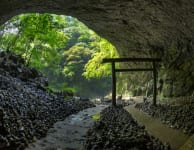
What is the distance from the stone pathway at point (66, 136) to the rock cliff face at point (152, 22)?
12.6 feet

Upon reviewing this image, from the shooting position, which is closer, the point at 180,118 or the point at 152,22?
the point at 180,118

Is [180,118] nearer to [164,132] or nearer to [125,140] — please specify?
[164,132]

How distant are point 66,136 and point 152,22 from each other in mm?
5396

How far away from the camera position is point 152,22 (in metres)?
9.95

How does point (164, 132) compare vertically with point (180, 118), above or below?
below

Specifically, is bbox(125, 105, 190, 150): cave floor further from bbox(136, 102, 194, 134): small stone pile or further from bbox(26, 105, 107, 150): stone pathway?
bbox(26, 105, 107, 150): stone pathway

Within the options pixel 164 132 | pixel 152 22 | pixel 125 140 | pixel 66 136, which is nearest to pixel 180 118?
pixel 164 132

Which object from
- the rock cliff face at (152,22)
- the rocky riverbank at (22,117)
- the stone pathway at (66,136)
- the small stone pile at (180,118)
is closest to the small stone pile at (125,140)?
the stone pathway at (66,136)

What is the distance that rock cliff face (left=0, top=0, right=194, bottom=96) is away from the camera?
8.23 metres

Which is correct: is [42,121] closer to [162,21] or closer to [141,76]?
[162,21]

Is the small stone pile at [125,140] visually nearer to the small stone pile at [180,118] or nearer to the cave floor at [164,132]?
the cave floor at [164,132]

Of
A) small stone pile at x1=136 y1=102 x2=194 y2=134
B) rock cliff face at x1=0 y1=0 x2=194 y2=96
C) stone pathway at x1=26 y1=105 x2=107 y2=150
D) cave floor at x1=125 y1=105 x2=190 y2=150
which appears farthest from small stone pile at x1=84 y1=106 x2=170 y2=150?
rock cliff face at x1=0 y1=0 x2=194 y2=96

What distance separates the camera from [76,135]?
24.1 feet

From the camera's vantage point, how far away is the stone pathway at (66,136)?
5988 millimetres
